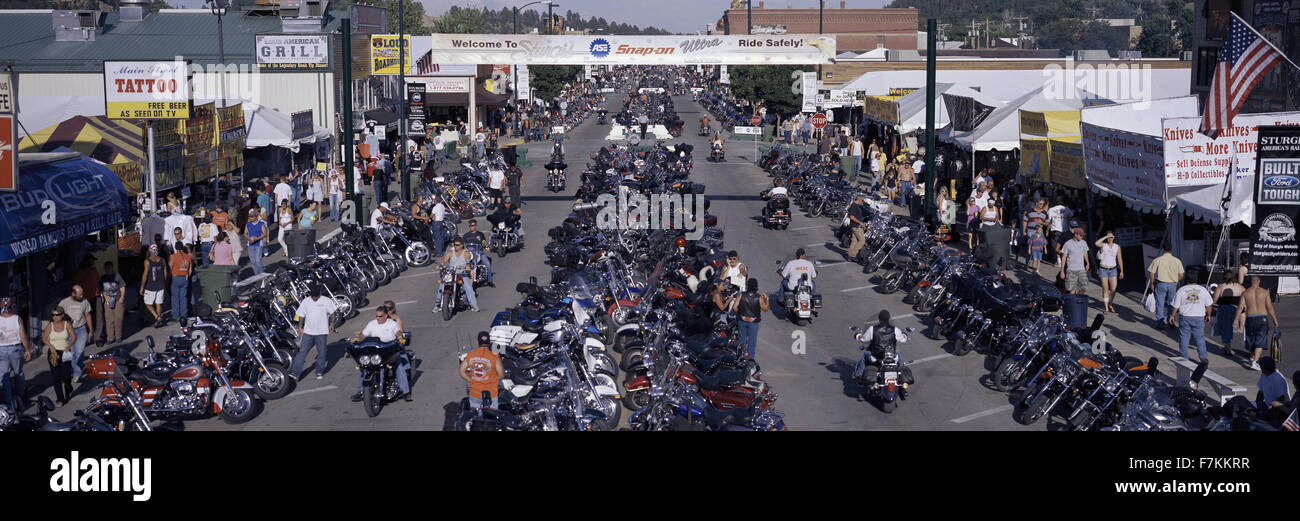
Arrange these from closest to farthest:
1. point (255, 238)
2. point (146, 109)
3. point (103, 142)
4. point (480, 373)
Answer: point (480, 373) → point (255, 238) → point (103, 142) → point (146, 109)

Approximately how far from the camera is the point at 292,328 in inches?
699

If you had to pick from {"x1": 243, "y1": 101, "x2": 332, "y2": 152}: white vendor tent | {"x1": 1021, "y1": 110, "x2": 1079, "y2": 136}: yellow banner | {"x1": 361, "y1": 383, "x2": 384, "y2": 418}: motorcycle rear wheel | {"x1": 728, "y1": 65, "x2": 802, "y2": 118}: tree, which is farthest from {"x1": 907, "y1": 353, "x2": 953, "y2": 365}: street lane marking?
{"x1": 728, "y1": 65, "x2": 802, "y2": 118}: tree

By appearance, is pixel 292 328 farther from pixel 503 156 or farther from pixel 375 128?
pixel 375 128

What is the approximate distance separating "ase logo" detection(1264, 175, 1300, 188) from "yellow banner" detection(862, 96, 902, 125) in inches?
968

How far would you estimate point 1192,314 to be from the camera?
16141 millimetres

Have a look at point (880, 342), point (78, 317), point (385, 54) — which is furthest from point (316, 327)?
point (385, 54)

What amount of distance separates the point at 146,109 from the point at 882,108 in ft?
80.8

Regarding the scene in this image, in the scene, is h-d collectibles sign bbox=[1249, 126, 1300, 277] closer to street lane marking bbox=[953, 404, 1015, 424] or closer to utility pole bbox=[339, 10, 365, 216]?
street lane marking bbox=[953, 404, 1015, 424]

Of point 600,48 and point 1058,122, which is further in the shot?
point 600,48

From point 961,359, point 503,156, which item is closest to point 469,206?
point 503,156

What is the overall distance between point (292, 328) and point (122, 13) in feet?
144

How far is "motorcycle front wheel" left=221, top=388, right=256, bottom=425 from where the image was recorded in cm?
1371
